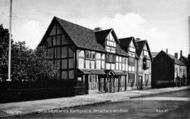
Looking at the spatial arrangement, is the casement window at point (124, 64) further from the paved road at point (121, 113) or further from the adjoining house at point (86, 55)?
the paved road at point (121, 113)

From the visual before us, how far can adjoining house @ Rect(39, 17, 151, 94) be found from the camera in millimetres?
24844

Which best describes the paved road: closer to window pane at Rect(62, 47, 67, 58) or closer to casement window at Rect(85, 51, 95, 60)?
casement window at Rect(85, 51, 95, 60)

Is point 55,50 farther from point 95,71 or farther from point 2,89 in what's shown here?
point 2,89

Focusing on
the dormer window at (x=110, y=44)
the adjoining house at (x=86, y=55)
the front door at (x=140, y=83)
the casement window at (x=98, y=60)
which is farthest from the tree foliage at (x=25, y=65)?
the front door at (x=140, y=83)

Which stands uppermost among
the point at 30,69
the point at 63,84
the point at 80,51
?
the point at 80,51

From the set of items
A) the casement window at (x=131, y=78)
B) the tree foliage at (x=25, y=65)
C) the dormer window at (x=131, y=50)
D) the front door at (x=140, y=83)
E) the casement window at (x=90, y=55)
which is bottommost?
the front door at (x=140, y=83)

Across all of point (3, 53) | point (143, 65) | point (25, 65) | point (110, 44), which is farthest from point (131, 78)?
point (3, 53)

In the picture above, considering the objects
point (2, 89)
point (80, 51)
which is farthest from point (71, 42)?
point (2, 89)

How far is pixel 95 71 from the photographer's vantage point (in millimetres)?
26188

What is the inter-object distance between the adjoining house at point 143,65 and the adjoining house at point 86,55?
689cm

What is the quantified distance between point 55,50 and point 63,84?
799cm

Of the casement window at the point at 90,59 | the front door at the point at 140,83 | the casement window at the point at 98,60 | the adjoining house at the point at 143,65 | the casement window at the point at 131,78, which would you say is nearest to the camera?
the casement window at the point at 90,59

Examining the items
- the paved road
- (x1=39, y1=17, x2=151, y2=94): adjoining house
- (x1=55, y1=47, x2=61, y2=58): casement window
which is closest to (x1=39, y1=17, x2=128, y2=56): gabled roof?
(x1=39, y1=17, x2=151, y2=94): adjoining house

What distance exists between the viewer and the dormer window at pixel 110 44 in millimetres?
29828
